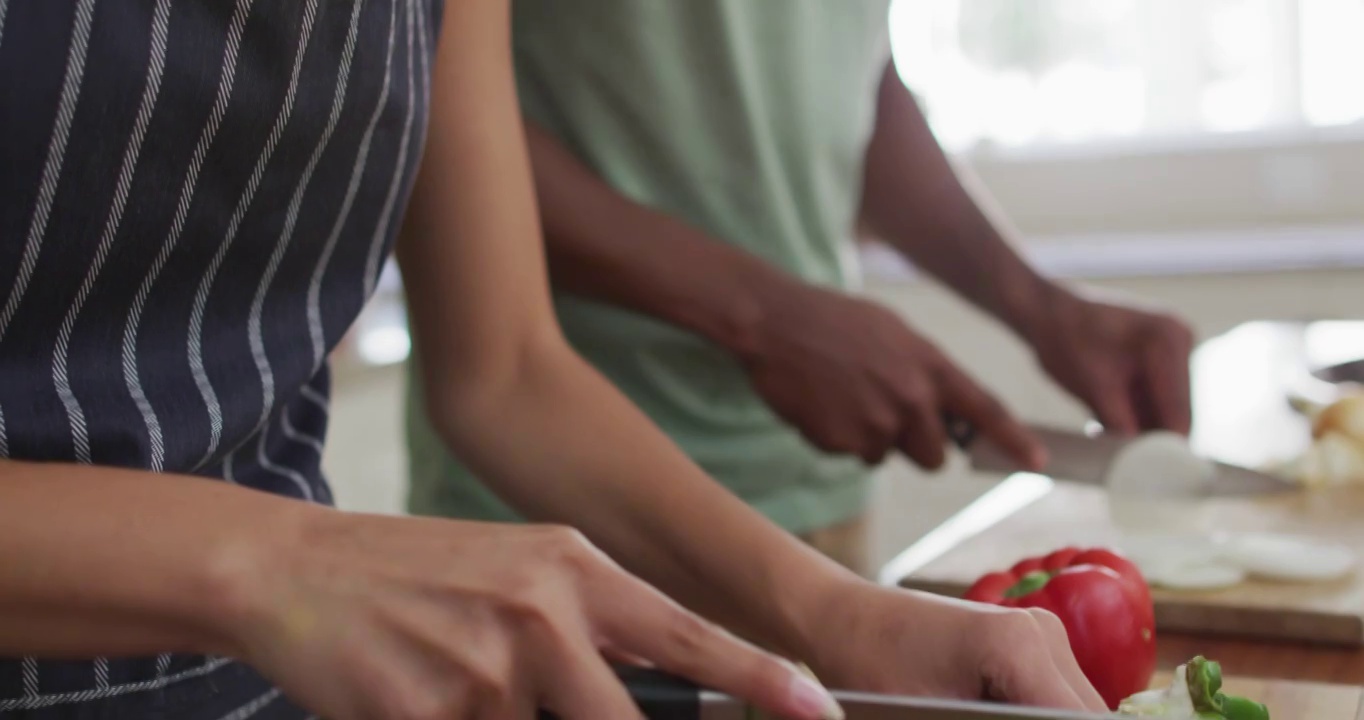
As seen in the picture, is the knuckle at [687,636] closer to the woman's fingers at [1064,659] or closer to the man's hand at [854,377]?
the woman's fingers at [1064,659]

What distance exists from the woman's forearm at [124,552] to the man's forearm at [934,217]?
1.02m

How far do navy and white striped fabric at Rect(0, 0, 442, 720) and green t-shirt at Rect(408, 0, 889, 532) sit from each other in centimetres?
40

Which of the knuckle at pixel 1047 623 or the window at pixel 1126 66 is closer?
the knuckle at pixel 1047 623

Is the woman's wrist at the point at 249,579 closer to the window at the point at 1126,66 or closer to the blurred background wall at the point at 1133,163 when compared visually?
the blurred background wall at the point at 1133,163

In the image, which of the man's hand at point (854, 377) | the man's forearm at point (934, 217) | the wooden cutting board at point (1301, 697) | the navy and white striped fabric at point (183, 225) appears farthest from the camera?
the man's forearm at point (934, 217)

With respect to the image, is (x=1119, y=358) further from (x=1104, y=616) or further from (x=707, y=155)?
(x=1104, y=616)

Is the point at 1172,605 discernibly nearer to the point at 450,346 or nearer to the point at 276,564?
the point at 450,346

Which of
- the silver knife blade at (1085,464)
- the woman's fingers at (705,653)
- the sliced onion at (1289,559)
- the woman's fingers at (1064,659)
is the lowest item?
the silver knife blade at (1085,464)

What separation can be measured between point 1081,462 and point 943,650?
0.65 meters

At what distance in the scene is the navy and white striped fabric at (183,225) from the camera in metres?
0.56

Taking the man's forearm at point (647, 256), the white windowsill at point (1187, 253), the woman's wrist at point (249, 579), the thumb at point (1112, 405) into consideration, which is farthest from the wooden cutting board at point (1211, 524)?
the white windowsill at point (1187, 253)

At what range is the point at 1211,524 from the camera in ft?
3.52

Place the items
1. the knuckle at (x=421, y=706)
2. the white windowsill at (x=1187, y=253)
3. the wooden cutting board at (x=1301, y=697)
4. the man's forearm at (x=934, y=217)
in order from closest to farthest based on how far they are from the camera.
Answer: the knuckle at (x=421, y=706) < the wooden cutting board at (x=1301, y=697) < the man's forearm at (x=934, y=217) < the white windowsill at (x=1187, y=253)

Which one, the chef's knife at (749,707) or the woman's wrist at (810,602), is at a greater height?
the chef's knife at (749,707)
